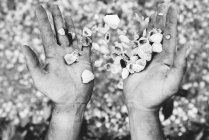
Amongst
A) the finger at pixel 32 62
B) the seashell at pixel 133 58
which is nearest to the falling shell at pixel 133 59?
the seashell at pixel 133 58

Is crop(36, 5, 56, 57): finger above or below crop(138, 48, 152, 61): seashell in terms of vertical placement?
above

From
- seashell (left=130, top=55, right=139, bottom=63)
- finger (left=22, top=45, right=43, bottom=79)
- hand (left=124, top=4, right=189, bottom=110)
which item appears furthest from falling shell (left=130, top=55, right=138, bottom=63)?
finger (left=22, top=45, right=43, bottom=79)

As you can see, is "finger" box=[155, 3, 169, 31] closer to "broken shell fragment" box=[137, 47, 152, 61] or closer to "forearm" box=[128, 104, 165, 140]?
"broken shell fragment" box=[137, 47, 152, 61]

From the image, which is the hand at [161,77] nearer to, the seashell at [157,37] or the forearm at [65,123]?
the seashell at [157,37]

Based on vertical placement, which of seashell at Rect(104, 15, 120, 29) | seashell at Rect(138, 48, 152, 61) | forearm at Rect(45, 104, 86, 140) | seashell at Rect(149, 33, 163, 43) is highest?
seashell at Rect(104, 15, 120, 29)

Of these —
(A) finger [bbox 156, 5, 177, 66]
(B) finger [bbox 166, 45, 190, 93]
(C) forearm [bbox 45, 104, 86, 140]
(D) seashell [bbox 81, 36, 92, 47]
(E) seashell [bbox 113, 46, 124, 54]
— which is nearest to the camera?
(B) finger [bbox 166, 45, 190, 93]

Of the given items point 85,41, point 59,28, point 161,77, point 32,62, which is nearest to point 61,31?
point 59,28

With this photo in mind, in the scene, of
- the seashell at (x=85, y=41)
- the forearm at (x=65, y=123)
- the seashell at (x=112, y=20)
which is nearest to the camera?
the forearm at (x=65, y=123)
